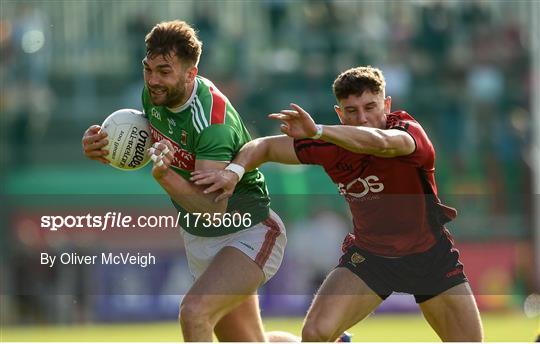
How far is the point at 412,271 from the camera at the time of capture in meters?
7.66

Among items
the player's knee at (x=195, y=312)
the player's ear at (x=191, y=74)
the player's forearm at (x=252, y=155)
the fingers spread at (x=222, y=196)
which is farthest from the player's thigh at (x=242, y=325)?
the player's ear at (x=191, y=74)

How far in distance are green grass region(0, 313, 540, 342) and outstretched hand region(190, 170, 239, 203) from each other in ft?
19.6

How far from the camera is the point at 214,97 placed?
758 centimetres

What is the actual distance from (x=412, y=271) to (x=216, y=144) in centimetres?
151

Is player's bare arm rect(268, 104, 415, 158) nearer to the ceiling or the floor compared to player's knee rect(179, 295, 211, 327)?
nearer to the ceiling

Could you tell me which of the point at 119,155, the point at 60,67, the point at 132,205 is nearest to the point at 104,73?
Answer: the point at 60,67

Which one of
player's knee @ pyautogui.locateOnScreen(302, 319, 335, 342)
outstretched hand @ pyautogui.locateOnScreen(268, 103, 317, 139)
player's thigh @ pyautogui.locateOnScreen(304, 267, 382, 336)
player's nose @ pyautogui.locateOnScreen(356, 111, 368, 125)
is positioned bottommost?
player's knee @ pyautogui.locateOnScreen(302, 319, 335, 342)

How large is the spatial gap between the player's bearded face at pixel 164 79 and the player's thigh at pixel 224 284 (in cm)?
103

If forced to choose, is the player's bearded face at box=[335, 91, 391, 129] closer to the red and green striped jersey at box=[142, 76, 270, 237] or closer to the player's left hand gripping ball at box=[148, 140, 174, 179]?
the red and green striped jersey at box=[142, 76, 270, 237]

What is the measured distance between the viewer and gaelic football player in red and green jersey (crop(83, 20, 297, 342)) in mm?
7215

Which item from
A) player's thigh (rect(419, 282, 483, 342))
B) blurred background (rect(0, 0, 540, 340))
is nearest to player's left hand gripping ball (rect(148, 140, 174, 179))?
player's thigh (rect(419, 282, 483, 342))

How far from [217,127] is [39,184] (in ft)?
35.7

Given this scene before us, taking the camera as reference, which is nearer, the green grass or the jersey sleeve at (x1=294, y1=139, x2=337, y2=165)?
the jersey sleeve at (x1=294, y1=139, x2=337, y2=165)

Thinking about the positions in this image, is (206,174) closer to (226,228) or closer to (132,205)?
(226,228)
